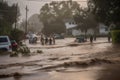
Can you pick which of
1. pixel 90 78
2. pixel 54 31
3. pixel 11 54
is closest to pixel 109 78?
pixel 90 78

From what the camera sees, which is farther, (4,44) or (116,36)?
(116,36)

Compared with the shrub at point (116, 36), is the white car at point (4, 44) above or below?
below

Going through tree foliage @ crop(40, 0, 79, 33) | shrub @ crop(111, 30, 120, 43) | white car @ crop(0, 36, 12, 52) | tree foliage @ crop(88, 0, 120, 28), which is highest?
tree foliage @ crop(40, 0, 79, 33)

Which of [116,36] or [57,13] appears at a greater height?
[57,13]

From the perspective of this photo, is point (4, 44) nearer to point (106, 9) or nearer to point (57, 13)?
point (106, 9)

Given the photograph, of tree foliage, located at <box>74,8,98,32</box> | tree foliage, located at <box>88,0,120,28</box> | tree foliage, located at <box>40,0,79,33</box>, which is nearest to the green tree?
tree foliage, located at <box>74,8,98,32</box>

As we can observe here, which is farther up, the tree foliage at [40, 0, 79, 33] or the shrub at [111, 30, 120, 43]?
the tree foliage at [40, 0, 79, 33]

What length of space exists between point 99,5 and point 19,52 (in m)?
13.8

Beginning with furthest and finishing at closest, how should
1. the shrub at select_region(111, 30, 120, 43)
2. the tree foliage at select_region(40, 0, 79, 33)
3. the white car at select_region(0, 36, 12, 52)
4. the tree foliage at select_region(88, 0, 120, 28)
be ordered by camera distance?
the tree foliage at select_region(40, 0, 79, 33) → the shrub at select_region(111, 30, 120, 43) → the tree foliage at select_region(88, 0, 120, 28) → the white car at select_region(0, 36, 12, 52)

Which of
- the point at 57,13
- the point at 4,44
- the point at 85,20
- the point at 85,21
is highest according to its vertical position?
the point at 57,13

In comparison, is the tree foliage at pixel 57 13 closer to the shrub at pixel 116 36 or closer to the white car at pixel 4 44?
the shrub at pixel 116 36

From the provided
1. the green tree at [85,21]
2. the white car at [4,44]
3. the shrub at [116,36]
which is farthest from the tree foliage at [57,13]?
the white car at [4,44]

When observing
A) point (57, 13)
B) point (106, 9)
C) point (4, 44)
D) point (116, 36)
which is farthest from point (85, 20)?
point (4, 44)

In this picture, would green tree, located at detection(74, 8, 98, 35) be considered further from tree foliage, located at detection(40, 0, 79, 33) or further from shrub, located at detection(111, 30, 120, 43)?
shrub, located at detection(111, 30, 120, 43)
